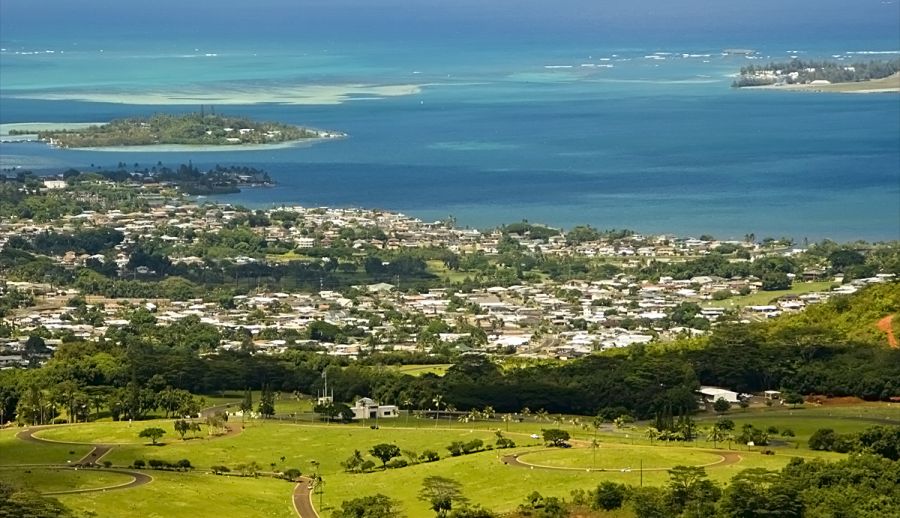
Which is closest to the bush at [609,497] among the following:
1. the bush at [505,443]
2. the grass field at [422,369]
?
the bush at [505,443]

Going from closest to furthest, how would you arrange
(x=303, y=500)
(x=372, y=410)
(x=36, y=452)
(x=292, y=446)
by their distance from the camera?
(x=303, y=500) → (x=36, y=452) → (x=292, y=446) → (x=372, y=410)

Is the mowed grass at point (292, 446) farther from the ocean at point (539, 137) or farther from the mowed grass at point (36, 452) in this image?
the ocean at point (539, 137)

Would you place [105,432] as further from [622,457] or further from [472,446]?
[622,457]

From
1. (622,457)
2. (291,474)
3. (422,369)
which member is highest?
(622,457)

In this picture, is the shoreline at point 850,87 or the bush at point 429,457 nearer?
the bush at point 429,457

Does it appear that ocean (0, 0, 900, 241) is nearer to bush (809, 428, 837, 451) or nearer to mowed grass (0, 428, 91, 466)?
bush (809, 428, 837, 451)

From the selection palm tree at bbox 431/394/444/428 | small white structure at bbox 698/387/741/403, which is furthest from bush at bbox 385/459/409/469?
small white structure at bbox 698/387/741/403

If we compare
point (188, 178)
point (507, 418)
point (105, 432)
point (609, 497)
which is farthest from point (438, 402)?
point (188, 178)
